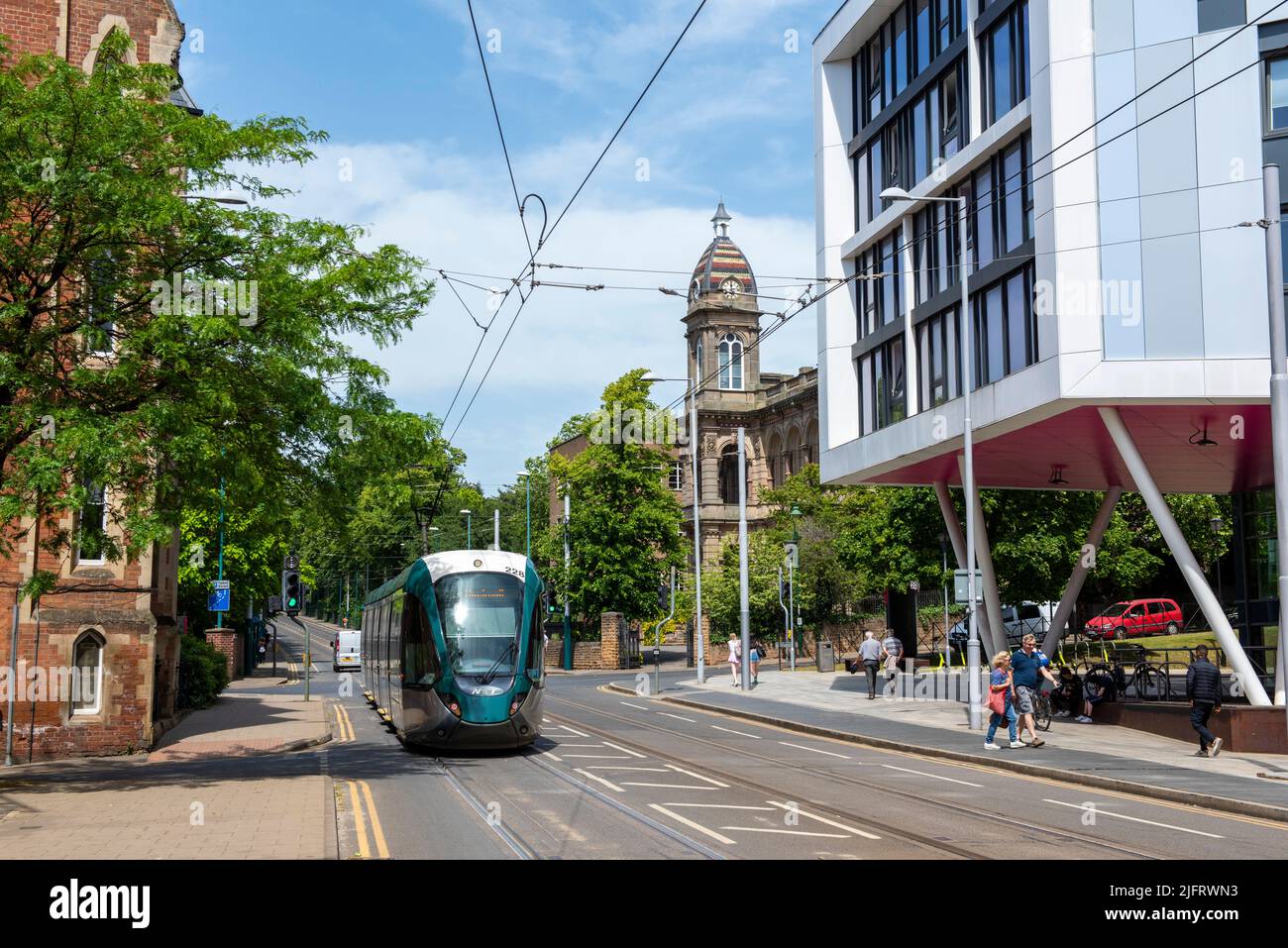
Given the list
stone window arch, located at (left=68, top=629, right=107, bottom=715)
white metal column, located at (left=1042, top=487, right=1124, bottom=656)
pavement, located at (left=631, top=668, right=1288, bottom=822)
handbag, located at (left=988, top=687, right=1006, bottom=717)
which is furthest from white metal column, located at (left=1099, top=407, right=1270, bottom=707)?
stone window arch, located at (left=68, top=629, right=107, bottom=715)

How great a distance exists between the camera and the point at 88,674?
22703 millimetres

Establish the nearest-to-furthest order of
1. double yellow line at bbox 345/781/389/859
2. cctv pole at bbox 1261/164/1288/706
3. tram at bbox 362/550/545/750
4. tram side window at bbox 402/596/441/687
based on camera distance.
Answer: double yellow line at bbox 345/781/389/859, cctv pole at bbox 1261/164/1288/706, tram at bbox 362/550/545/750, tram side window at bbox 402/596/441/687

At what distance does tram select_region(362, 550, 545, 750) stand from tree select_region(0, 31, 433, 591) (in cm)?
332

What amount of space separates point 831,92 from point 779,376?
1743 inches

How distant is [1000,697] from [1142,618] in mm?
35484

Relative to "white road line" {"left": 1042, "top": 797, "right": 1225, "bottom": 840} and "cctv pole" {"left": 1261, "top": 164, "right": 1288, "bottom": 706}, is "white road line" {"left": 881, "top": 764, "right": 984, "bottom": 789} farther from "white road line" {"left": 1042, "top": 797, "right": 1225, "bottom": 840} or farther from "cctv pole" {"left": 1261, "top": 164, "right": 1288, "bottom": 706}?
"cctv pole" {"left": 1261, "top": 164, "right": 1288, "bottom": 706}

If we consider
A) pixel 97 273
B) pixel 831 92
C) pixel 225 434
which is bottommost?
pixel 225 434

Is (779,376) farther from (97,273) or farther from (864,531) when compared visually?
(97,273)

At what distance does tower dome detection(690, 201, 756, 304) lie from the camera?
74312 mm

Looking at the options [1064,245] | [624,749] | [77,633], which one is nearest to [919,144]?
[1064,245]

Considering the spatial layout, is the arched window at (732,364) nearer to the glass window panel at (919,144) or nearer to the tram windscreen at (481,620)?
the glass window panel at (919,144)

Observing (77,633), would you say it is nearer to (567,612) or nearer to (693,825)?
(693,825)

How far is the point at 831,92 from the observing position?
3697 centimetres
